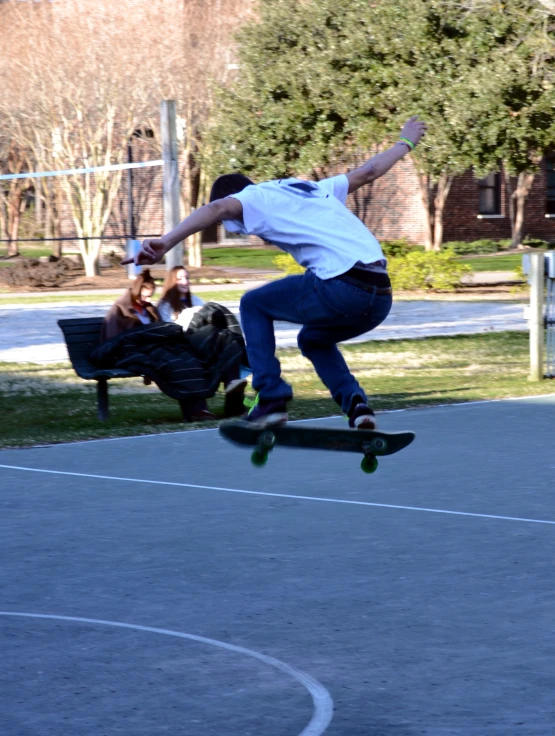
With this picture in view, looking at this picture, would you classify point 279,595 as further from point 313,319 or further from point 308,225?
point 308,225

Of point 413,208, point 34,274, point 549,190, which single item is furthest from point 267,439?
point 549,190

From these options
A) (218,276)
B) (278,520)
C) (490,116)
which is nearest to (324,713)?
(278,520)

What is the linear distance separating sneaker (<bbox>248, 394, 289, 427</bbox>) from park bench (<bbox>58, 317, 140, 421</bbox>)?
16.2 ft

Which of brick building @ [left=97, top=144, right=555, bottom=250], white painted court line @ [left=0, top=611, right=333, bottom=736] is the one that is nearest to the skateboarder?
white painted court line @ [left=0, top=611, right=333, bottom=736]

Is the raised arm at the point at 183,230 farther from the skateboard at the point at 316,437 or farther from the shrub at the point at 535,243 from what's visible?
the shrub at the point at 535,243

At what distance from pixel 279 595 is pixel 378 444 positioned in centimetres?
145

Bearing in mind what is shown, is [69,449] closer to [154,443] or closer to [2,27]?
[154,443]

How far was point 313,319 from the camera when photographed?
6789mm

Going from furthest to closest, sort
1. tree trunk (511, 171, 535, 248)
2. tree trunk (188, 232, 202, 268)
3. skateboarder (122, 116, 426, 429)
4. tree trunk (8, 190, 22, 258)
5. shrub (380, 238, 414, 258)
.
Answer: tree trunk (511, 171, 535, 248)
tree trunk (8, 190, 22, 258)
tree trunk (188, 232, 202, 268)
shrub (380, 238, 414, 258)
skateboarder (122, 116, 426, 429)

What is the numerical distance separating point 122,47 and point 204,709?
106 ft

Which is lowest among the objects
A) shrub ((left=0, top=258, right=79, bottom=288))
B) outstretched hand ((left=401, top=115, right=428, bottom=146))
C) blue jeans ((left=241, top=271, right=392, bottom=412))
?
shrub ((left=0, top=258, right=79, bottom=288))

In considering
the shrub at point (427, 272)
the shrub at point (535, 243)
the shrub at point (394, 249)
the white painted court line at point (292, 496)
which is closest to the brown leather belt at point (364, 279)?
the white painted court line at point (292, 496)

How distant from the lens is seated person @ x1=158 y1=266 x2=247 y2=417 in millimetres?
12266

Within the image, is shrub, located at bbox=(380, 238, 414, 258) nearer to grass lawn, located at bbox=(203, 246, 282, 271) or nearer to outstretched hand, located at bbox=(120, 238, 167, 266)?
grass lawn, located at bbox=(203, 246, 282, 271)
